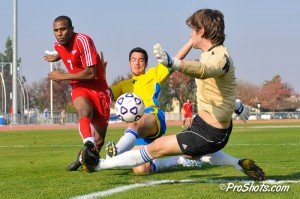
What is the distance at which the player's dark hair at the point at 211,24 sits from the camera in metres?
6.26

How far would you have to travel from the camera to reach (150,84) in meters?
8.94

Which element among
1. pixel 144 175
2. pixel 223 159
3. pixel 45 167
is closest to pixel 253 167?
pixel 223 159

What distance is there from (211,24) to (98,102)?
10.1 feet

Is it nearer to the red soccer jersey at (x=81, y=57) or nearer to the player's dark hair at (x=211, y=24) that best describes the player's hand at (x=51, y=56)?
the red soccer jersey at (x=81, y=57)

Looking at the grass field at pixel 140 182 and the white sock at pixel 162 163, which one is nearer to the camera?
the grass field at pixel 140 182

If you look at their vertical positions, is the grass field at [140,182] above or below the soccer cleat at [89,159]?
below

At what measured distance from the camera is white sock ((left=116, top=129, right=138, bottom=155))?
7.80 metres

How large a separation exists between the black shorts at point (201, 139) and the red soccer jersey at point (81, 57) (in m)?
2.65

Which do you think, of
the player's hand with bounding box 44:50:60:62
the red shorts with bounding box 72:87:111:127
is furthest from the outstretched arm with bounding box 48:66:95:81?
the player's hand with bounding box 44:50:60:62

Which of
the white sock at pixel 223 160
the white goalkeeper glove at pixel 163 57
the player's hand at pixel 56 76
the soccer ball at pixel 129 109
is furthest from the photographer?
the player's hand at pixel 56 76

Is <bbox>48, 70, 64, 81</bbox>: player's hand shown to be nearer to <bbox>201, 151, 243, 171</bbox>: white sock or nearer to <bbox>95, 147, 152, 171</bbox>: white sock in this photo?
<bbox>95, 147, 152, 171</bbox>: white sock

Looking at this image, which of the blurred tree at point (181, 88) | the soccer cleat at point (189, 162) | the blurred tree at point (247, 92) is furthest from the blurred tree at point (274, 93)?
the soccer cleat at point (189, 162)

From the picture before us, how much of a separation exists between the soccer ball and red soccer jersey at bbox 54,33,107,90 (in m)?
1.32
